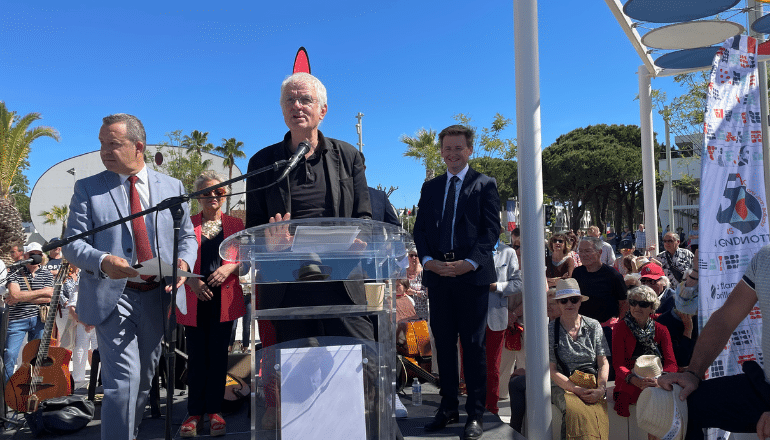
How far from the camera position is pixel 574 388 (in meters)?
4.11

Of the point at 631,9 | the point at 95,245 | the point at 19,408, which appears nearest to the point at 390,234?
the point at 95,245

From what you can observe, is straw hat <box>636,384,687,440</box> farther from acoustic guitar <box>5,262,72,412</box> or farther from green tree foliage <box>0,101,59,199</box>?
green tree foliage <box>0,101,59,199</box>

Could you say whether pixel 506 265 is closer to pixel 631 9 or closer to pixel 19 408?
pixel 631 9

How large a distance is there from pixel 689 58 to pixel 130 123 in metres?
8.23

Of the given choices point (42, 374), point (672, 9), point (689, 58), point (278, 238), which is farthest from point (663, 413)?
point (689, 58)

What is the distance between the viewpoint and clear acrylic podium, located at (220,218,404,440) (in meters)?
1.98

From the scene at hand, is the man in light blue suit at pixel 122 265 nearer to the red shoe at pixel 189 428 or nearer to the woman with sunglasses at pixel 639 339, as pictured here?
the red shoe at pixel 189 428

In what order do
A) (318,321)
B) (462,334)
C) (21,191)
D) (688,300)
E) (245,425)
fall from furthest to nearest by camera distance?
(21,191)
(688,300)
(245,425)
(462,334)
(318,321)

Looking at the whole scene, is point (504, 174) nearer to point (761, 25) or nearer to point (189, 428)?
point (761, 25)

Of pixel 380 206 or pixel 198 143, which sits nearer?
pixel 380 206

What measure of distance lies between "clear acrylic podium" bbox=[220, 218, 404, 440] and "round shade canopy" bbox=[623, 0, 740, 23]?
515cm

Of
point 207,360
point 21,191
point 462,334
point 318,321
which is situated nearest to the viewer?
point 318,321

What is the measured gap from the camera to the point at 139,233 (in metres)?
3.02

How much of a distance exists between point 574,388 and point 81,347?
254 inches
